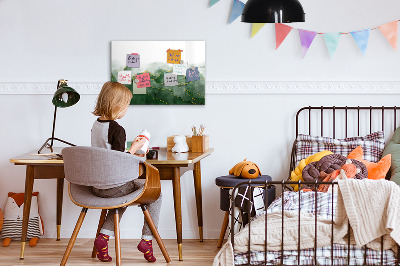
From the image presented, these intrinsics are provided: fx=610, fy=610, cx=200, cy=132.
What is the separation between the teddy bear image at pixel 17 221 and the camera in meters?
4.31

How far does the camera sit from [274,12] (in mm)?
3133

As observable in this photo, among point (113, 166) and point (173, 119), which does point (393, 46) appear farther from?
point (113, 166)

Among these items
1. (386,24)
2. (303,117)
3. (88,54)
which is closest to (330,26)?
(386,24)

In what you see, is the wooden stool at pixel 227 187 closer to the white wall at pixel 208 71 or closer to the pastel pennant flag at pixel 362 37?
the white wall at pixel 208 71

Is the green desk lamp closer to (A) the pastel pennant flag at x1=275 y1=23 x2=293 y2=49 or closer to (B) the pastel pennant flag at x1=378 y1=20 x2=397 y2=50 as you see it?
(A) the pastel pennant flag at x1=275 y1=23 x2=293 y2=49

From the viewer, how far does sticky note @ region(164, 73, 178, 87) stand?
4.42 meters

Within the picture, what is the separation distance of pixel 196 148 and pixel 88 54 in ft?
3.59

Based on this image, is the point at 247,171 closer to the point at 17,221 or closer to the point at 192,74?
the point at 192,74

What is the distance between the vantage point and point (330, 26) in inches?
171

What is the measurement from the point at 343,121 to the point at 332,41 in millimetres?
578

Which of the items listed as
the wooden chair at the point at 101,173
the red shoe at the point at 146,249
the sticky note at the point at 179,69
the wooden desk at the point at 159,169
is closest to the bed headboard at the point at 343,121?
the wooden desk at the point at 159,169

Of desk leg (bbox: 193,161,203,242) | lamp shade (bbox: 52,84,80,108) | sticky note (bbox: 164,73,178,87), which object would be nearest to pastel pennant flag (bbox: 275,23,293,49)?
sticky note (bbox: 164,73,178,87)

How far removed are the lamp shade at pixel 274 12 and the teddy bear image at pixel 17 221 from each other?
2204mm

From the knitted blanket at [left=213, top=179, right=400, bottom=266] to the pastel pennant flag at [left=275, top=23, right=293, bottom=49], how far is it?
166 centimetres
